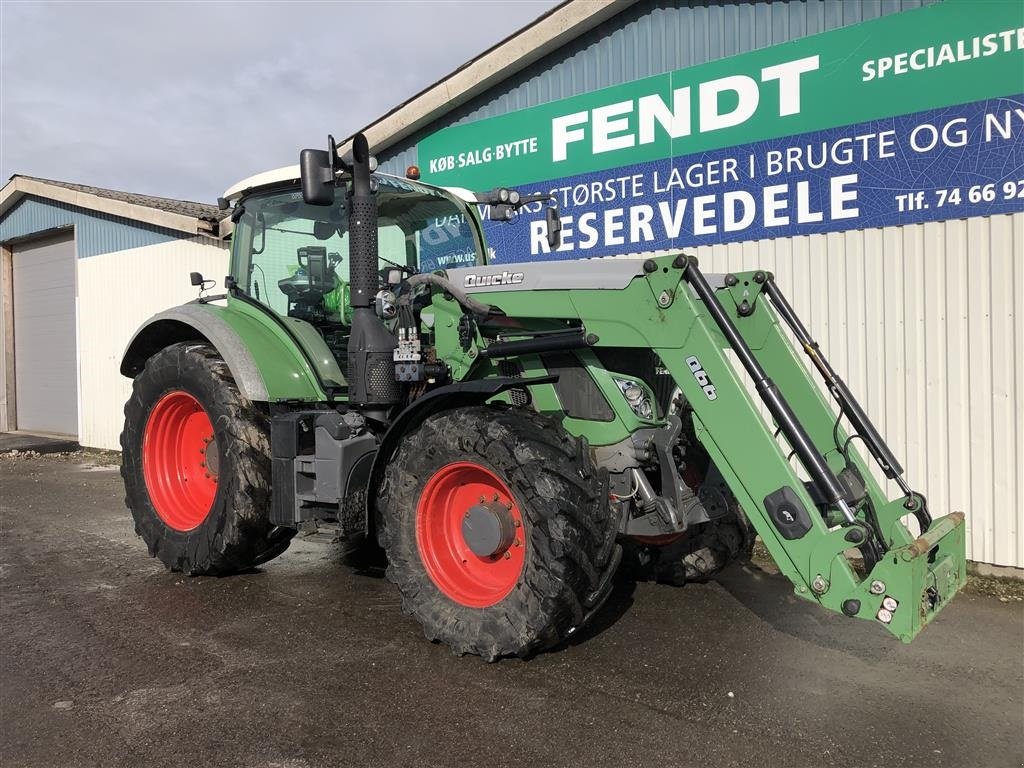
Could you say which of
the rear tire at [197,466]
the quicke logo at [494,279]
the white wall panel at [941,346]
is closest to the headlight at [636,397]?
the quicke logo at [494,279]

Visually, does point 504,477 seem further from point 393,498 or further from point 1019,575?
point 1019,575

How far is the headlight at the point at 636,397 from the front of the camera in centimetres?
373

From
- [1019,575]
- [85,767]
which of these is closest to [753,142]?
[1019,575]

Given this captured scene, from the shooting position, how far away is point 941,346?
17.3ft

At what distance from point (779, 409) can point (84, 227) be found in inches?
483

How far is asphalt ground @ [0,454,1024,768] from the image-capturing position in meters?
2.93

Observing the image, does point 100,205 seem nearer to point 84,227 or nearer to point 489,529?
point 84,227

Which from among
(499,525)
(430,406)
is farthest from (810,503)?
(430,406)

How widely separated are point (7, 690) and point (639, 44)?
6.12 meters

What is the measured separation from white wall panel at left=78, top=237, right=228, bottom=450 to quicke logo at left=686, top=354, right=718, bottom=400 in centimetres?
836

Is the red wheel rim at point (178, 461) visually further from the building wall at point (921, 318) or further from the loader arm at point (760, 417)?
the building wall at point (921, 318)

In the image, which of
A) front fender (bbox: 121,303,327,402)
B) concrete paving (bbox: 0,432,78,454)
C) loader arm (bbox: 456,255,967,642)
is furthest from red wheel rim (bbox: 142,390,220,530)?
concrete paving (bbox: 0,432,78,454)

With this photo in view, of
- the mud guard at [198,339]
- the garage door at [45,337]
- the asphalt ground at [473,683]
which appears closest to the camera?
the asphalt ground at [473,683]

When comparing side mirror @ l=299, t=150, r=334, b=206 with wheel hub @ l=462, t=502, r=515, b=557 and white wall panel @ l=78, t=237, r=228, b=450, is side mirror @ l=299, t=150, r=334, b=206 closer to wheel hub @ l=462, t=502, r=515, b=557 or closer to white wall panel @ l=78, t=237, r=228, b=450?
wheel hub @ l=462, t=502, r=515, b=557
